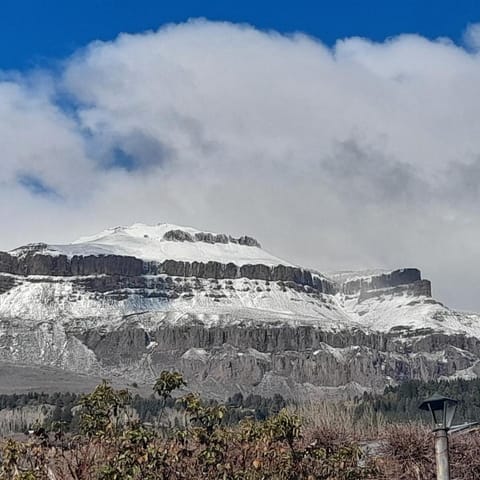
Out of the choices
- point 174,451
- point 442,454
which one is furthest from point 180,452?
point 442,454

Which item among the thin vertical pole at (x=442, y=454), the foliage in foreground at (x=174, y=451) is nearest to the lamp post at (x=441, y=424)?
the thin vertical pole at (x=442, y=454)

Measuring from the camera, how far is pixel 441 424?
71.9 ft

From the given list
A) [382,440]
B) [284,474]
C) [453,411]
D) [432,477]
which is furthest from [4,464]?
Answer: [382,440]

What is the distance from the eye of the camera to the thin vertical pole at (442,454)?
70.7ft

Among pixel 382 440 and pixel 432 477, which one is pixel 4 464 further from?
pixel 382 440

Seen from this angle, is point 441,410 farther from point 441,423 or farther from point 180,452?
point 180,452

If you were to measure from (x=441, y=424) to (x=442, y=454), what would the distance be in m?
0.65

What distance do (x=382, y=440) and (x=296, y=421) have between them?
38.0m

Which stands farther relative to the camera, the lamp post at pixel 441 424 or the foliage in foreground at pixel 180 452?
the foliage in foreground at pixel 180 452

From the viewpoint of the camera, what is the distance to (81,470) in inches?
993

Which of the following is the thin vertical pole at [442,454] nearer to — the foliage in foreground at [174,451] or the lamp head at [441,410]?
the lamp head at [441,410]

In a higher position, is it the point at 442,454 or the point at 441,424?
the point at 441,424

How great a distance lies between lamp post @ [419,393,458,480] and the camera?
2162 centimetres

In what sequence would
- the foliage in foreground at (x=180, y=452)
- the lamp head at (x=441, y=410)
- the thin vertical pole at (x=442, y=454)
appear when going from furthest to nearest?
1. the foliage in foreground at (x=180, y=452)
2. the lamp head at (x=441, y=410)
3. the thin vertical pole at (x=442, y=454)
